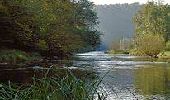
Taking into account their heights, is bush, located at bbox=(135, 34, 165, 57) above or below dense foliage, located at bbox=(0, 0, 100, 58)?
below

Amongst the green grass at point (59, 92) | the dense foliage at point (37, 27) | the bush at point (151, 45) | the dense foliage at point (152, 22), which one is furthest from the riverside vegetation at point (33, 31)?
the dense foliage at point (152, 22)

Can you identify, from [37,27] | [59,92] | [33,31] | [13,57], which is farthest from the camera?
[37,27]

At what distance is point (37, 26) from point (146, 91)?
1211 inches

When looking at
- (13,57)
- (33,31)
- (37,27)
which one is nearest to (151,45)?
(37,27)

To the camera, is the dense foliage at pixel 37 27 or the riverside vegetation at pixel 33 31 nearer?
the riverside vegetation at pixel 33 31

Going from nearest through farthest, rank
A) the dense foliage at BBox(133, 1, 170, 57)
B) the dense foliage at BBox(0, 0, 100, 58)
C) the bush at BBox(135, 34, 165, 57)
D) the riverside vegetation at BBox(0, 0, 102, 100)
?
the riverside vegetation at BBox(0, 0, 102, 100)
the dense foliage at BBox(0, 0, 100, 58)
the bush at BBox(135, 34, 165, 57)
the dense foliage at BBox(133, 1, 170, 57)

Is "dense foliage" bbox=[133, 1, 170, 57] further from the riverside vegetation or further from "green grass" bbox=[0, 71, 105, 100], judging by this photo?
"green grass" bbox=[0, 71, 105, 100]

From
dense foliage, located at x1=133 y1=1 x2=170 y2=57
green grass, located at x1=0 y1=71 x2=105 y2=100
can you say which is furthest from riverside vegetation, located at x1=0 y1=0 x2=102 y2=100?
dense foliage, located at x1=133 y1=1 x2=170 y2=57

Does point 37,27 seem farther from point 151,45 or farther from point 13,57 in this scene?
point 151,45

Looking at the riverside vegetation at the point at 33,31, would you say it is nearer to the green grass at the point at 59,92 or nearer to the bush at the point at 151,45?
the bush at the point at 151,45

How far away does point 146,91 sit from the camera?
24.0 metres

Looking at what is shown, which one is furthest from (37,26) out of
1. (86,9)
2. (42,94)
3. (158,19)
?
(158,19)

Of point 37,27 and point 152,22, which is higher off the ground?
point 37,27

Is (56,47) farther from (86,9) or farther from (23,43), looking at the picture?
(86,9)
